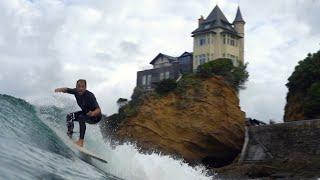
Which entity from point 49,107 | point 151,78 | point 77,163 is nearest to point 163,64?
point 151,78

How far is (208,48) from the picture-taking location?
51719 millimetres

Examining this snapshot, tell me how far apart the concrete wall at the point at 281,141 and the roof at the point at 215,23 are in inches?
1080

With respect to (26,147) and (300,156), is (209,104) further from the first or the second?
(26,147)

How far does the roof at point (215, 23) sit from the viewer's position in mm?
52463

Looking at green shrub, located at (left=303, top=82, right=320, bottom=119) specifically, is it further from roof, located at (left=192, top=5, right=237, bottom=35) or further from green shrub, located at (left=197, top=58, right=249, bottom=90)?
roof, located at (left=192, top=5, right=237, bottom=35)

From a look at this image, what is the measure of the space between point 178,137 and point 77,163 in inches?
752

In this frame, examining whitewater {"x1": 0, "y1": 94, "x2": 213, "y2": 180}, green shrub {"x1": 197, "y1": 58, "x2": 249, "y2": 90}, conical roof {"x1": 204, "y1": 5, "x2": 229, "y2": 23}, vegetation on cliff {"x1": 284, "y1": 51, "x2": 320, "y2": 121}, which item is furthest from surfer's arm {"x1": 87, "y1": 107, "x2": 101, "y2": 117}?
conical roof {"x1": 204, "y1": 5, "x2": 229, "y2": 23}

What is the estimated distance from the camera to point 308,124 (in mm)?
23703

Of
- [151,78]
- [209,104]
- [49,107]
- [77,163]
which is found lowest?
[77,163]

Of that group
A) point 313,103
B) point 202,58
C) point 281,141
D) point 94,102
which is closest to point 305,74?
point 313,103

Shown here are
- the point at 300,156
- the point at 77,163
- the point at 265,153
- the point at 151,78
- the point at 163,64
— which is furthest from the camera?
the point at 163,64

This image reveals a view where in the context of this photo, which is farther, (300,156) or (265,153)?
(265,153)

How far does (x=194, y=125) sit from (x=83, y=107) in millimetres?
17658

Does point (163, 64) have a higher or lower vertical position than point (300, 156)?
higher
